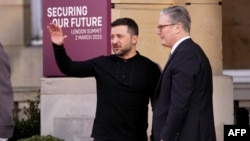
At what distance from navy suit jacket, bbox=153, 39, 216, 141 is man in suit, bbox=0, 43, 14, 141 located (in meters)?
1.22

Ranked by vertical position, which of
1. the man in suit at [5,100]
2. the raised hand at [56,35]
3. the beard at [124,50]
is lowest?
the man in suit at [5,100]

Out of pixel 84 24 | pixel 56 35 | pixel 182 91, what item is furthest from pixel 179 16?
pixel 84 24

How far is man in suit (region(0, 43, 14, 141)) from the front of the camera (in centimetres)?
684

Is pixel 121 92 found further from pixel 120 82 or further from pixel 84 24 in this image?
pixel 84 24

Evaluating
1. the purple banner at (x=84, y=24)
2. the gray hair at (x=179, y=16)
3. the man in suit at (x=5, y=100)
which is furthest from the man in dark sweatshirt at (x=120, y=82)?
the purple banner at (x=84, y=24)

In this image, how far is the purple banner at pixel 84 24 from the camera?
9.44 meters

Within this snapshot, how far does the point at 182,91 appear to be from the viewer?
6188mm

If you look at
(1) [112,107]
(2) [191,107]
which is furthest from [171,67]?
(1) [112,107]

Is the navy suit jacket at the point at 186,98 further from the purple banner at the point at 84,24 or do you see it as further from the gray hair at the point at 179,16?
the purple banner at the point at 84,24

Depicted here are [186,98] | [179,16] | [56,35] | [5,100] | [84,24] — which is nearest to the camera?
[186,98]

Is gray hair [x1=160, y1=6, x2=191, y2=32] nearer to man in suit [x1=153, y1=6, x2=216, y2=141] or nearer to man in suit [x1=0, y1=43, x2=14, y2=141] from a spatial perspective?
man in suit [x1=153, y1=6, x2=216, y2=141]

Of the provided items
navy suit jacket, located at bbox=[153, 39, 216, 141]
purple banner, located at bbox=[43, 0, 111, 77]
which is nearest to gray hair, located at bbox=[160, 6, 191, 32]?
navy suit jacket, located at bbox=[153, 39, 216, 141]

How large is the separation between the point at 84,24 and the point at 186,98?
11.4 ft

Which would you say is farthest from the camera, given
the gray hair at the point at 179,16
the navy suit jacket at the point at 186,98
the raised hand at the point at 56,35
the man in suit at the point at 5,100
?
the raised hand at the point at 56,35
